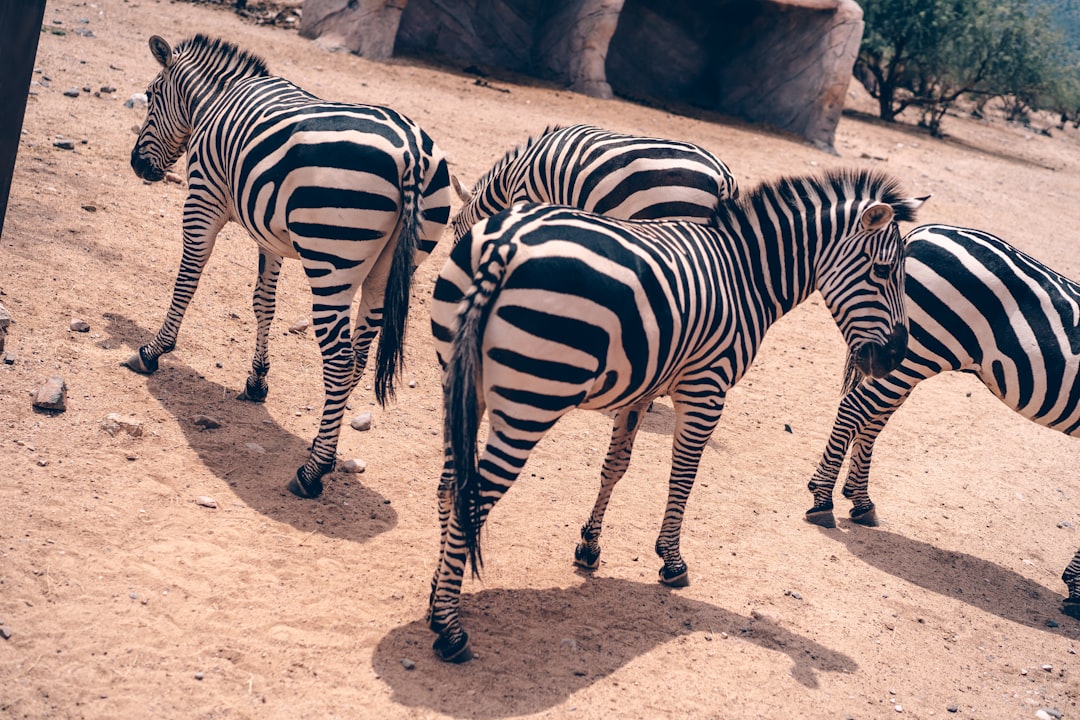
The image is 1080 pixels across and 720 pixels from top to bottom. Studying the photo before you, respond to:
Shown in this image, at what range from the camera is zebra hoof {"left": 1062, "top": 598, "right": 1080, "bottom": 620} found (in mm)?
5832

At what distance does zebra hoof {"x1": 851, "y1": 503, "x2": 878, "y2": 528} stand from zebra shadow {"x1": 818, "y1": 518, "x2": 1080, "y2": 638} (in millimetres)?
50

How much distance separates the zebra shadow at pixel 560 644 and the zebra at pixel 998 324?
2168 mm

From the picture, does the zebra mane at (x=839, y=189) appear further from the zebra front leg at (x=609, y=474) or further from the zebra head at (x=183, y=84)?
the zebra head at (x=183, y=84)

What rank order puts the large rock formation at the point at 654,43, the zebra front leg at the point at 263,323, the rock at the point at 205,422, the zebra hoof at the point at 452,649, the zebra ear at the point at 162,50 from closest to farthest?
1. the zebra hoof at the point at 452,649
2. the rock at the point at 205,422
3. the zebra front leg at the point at 263,323
4. the zebra ear at the point at 162,50
5. the large rock formation at the point at 654,43

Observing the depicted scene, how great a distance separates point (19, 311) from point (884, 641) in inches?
220

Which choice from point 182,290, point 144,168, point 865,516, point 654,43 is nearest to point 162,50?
point 144,168

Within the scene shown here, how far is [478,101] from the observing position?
14031 mm

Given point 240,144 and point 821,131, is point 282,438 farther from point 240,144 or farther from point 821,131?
point 821,131

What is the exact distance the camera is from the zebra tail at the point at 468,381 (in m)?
3.83

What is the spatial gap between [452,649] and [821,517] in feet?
10.3

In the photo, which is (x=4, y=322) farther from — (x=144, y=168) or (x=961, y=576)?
(x=961, y=576)

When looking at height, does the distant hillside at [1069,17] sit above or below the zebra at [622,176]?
above

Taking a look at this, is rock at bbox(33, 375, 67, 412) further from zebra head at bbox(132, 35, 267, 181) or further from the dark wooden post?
zebra head at bbox(132, 35, 267, 181)

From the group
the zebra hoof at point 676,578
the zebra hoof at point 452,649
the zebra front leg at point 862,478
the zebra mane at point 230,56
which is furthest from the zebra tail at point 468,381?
the zebra front leg at point 862,478
